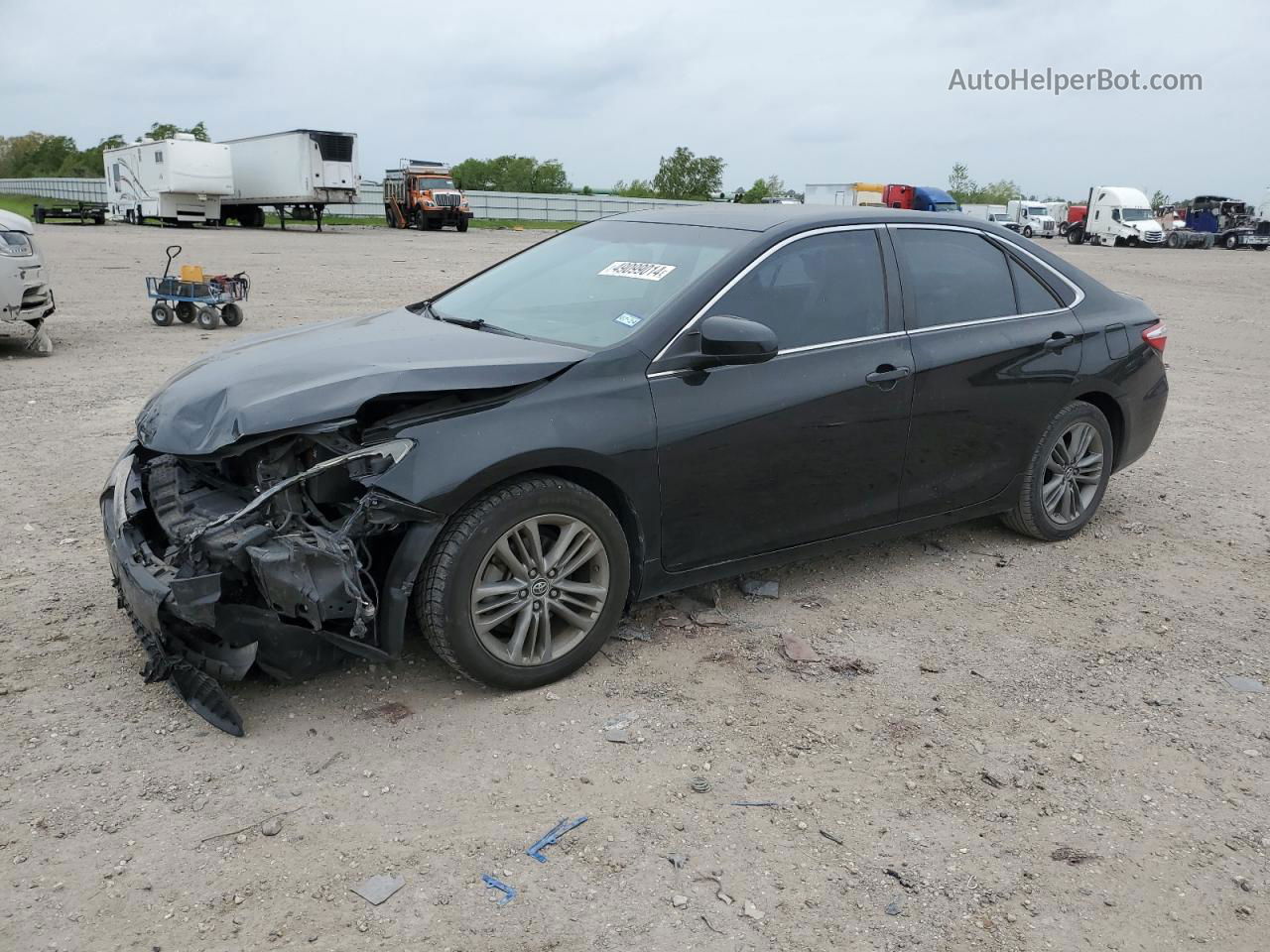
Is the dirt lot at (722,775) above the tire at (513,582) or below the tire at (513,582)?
below

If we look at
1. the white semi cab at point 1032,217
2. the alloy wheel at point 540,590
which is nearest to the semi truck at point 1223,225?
the white semi cab at point 1032,217

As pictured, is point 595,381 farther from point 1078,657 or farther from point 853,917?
point 1078,657

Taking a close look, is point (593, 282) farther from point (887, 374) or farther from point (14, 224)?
point (14, 224)

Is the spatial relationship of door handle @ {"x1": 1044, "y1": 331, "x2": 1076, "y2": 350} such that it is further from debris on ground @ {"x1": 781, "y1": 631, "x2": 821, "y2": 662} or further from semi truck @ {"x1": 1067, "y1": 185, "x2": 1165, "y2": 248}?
semi truck @ {"x1": 1067, "y1": 185, "x2": 1165, "y2": 248}

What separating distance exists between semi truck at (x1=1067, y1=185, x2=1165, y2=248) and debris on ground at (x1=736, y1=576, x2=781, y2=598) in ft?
160

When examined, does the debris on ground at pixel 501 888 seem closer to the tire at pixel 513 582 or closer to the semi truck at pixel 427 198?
the tire at pixel 513 582

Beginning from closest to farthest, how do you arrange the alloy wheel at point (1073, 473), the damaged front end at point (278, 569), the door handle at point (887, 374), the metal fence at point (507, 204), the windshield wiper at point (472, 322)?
the damaged front end at point (278, 569), the windshield wiper at point (472, 322), the door handle at point (887, 374), the alloy wheel at point (1073, 473), the metal fence at point (507, 204)

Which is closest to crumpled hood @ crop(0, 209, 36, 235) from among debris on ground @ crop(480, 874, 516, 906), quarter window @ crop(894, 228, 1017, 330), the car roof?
the car roof

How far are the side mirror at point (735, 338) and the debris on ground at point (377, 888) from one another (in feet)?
6.90

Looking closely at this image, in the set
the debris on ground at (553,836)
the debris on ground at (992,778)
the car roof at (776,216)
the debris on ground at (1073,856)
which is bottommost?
the debris on ground at (1073,856)

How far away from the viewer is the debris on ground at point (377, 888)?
2775 millimetres

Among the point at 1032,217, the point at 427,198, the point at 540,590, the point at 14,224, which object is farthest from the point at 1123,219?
Answer: the point at 540,590

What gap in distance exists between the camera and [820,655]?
13.9 ft

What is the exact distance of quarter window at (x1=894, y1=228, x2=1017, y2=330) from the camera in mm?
4812
